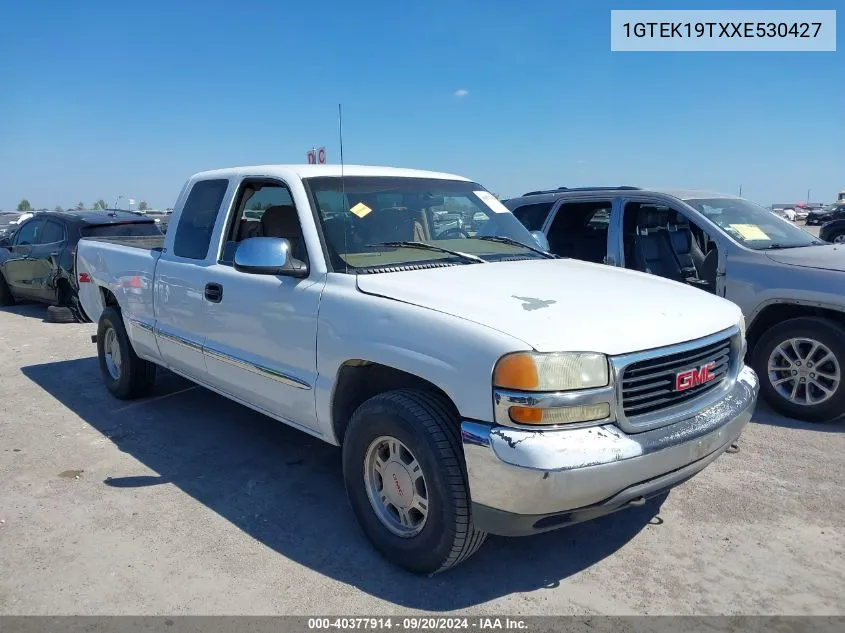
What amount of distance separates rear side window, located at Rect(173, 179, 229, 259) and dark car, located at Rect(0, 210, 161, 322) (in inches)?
219

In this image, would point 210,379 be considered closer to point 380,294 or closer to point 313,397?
point 313,397

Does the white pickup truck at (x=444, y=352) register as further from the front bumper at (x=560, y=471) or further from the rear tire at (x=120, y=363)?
the rear tire at (x=120, y=363)

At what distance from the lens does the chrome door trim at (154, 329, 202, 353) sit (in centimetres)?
451

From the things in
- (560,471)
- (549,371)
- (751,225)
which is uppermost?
(751,225)

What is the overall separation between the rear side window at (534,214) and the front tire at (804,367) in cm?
261

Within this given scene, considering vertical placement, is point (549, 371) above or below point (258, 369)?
above

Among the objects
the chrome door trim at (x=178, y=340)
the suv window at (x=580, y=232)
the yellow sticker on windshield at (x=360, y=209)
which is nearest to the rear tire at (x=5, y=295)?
the chrome door trim at (x=178, y=340)

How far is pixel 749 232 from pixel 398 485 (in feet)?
14.3

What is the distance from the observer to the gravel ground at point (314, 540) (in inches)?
115

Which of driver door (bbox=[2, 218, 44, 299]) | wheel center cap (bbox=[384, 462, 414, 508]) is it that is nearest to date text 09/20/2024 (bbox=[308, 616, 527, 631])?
wheel center cap (bbox=[384, 462, 414, 508])

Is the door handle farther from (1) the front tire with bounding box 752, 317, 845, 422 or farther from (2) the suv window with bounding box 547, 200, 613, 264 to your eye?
(1) the front tire with bounding box 752, 317, 845, 422

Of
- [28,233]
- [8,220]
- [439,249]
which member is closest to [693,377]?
[439,249]

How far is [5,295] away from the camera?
1173 cm

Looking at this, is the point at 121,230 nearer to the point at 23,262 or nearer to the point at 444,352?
the point at 23,262
